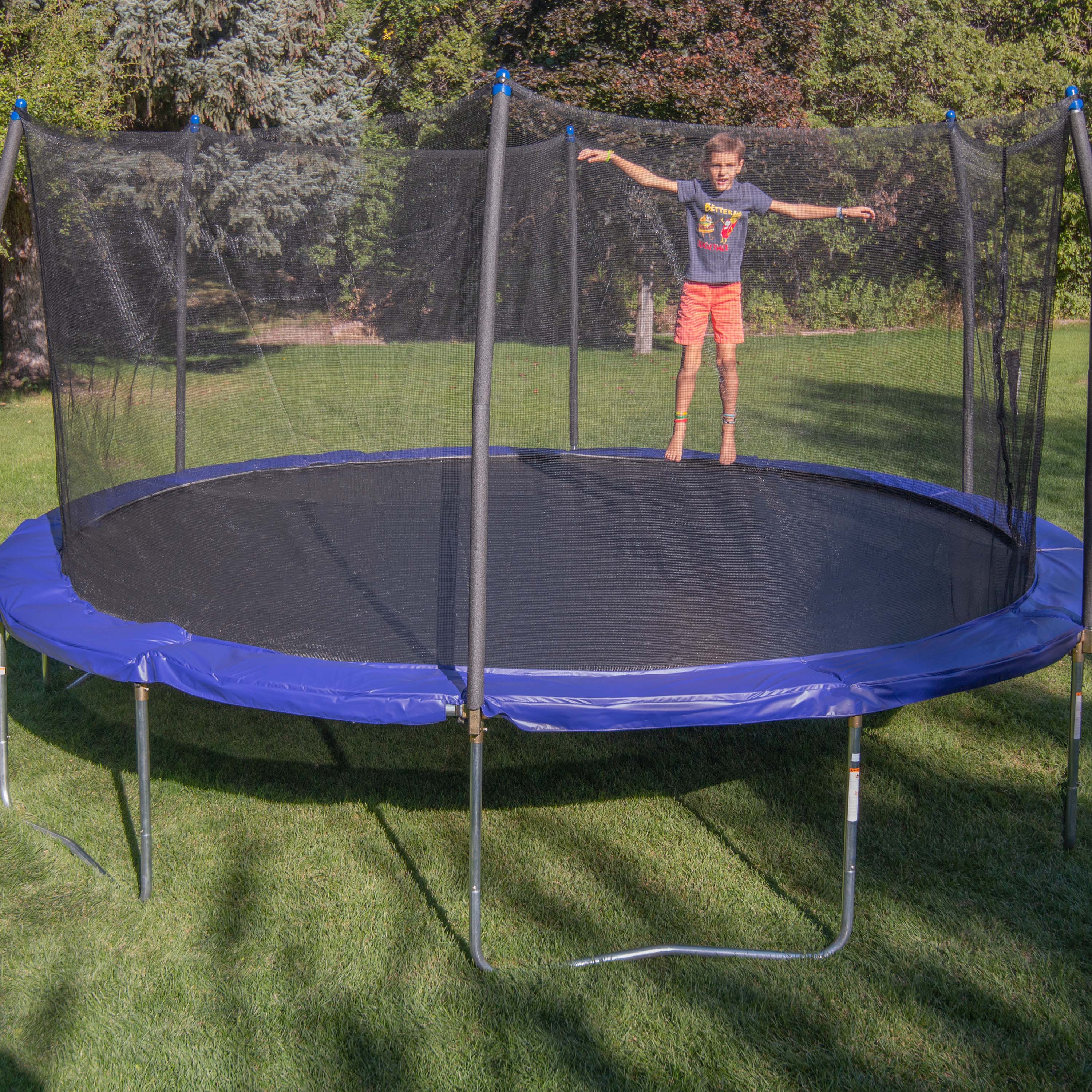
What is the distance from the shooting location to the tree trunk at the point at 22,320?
7395 mm

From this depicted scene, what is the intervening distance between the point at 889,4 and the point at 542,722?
33.0ft

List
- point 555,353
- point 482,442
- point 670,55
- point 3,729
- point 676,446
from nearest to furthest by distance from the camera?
point 482,442 < point 3,729 < point 555,353 < point 676,446 < point 670,55

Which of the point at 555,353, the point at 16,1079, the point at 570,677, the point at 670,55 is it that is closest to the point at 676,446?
the point at 555,353

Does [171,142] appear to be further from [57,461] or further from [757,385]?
[757,385]

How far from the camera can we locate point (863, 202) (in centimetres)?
216

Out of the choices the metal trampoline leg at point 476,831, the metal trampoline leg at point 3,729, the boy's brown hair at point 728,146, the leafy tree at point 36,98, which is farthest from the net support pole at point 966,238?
the leafy tree at point 36,98

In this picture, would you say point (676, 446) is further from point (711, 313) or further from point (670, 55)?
point (670, 55)

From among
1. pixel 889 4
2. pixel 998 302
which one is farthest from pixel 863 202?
pixel 889 4

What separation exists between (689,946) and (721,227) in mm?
1363

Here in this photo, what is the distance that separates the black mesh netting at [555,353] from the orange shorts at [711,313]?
1.1 inches

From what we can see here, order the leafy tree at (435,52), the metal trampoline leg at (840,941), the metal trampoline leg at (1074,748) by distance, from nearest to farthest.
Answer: the metal trampoline leg at (840,941), the metal trampoline leg at (1074,748), the leafy tree at (435,52)

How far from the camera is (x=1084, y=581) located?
7.12 feet

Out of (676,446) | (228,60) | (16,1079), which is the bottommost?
(16,1079)

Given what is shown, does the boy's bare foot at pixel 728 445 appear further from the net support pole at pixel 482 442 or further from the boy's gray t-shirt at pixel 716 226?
the net support pole at pixel 482 442
